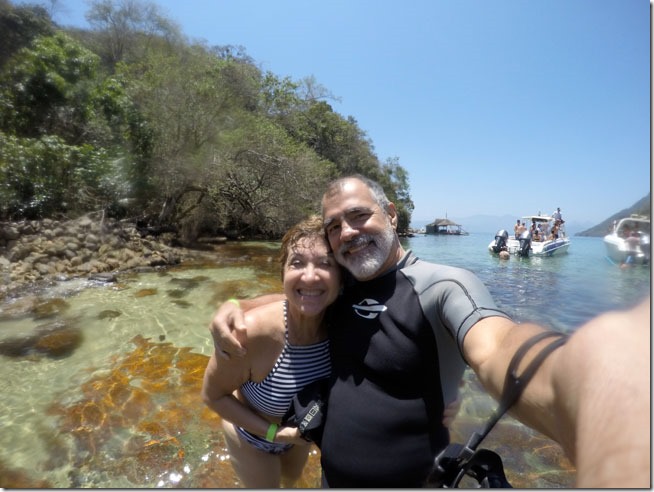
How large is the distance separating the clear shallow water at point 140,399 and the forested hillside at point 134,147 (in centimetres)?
683

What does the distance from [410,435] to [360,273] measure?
732mm

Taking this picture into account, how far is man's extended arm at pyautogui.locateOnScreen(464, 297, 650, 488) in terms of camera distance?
64cm

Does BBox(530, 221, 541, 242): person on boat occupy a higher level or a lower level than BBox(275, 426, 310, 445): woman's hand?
higher

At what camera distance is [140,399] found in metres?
4.27

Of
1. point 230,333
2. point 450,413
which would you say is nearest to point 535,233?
point 450,413

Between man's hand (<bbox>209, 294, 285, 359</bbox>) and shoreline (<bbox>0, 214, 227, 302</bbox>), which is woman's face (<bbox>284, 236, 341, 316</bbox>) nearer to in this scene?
man's hand (<bbox>209, 294, 285, 359</bbox>)

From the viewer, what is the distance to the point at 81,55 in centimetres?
1492

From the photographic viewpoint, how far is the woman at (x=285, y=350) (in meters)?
1.74

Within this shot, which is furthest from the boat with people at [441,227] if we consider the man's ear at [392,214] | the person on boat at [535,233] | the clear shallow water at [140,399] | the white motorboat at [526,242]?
the man's ear at [392,214]

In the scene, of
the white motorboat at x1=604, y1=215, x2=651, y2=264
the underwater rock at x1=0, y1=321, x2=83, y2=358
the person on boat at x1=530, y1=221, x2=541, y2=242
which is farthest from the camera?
the person on boat at x1=530, y1=221, x2=541, y2=242

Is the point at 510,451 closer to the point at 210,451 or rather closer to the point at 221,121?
the point at 210,451

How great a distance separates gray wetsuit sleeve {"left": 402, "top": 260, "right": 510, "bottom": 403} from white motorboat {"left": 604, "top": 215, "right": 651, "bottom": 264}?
1.90 ft

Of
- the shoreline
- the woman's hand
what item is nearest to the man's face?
the woman's hand

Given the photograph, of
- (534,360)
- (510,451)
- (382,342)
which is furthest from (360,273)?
(510,451)
